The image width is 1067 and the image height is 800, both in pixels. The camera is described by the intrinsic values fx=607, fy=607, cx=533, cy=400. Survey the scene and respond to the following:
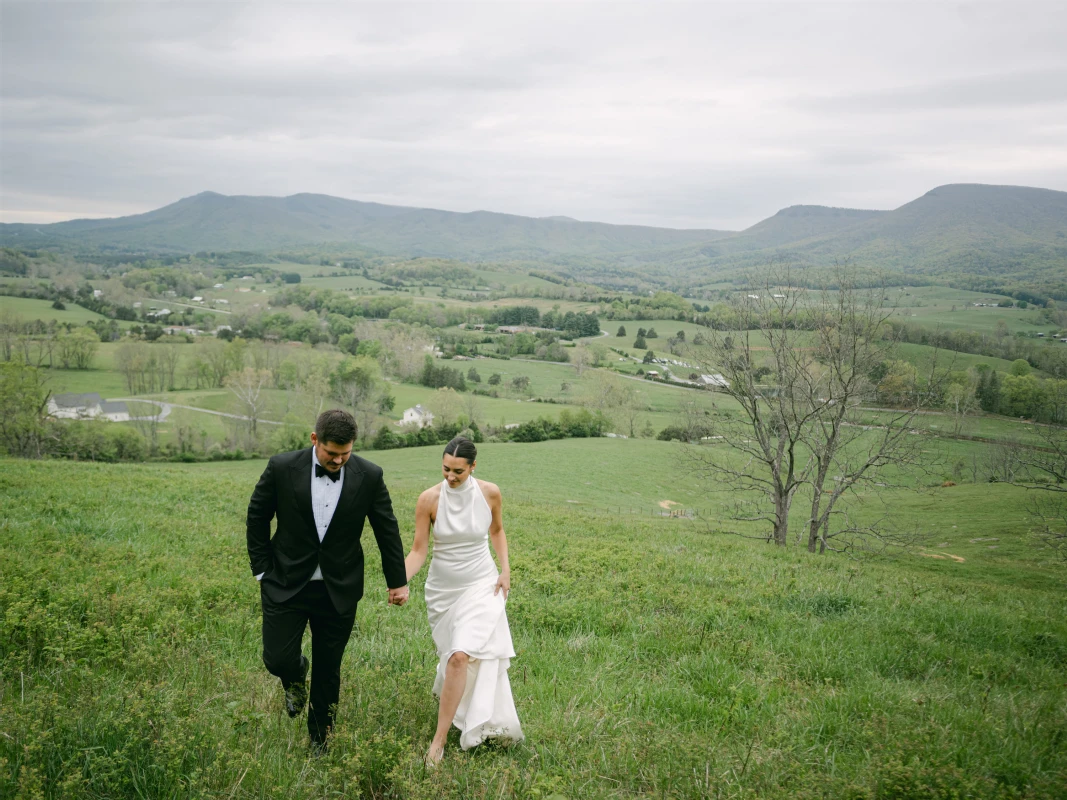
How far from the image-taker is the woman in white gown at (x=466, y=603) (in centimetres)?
442

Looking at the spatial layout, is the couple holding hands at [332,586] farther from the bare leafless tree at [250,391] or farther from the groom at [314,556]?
the bare leafless tree at [250,391]

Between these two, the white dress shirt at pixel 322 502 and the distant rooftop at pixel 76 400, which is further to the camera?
the distant rooftop at pixel 76 400

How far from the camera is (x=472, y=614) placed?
184 inches

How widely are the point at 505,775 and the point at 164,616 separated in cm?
436

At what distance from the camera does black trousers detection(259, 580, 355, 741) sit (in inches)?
174

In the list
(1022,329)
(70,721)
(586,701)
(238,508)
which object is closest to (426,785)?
(586,701)

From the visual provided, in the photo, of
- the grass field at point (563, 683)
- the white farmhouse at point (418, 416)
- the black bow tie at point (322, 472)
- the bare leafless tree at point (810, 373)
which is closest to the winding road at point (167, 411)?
the white farmhouse at point (418, 416)

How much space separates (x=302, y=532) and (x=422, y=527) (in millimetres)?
951

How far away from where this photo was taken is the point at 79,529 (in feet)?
32.1

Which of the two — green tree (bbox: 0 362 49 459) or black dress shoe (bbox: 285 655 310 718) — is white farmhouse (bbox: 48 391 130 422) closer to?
green tree (bbox: 0 362 49 459)

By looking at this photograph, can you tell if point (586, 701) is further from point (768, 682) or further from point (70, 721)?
point (70, 721)

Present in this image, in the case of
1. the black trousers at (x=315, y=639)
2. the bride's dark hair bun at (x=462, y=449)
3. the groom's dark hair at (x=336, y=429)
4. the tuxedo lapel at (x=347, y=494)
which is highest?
the groom's dark hair at (x=336, y=429)

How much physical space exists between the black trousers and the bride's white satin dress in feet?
2.47

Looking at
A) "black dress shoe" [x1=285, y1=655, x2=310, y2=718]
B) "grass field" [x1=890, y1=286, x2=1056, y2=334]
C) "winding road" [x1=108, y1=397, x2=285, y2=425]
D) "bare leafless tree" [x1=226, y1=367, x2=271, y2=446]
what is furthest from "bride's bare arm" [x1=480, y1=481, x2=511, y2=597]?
"grass field" [x1=890, y1=286, x2=1056, y2=334]
